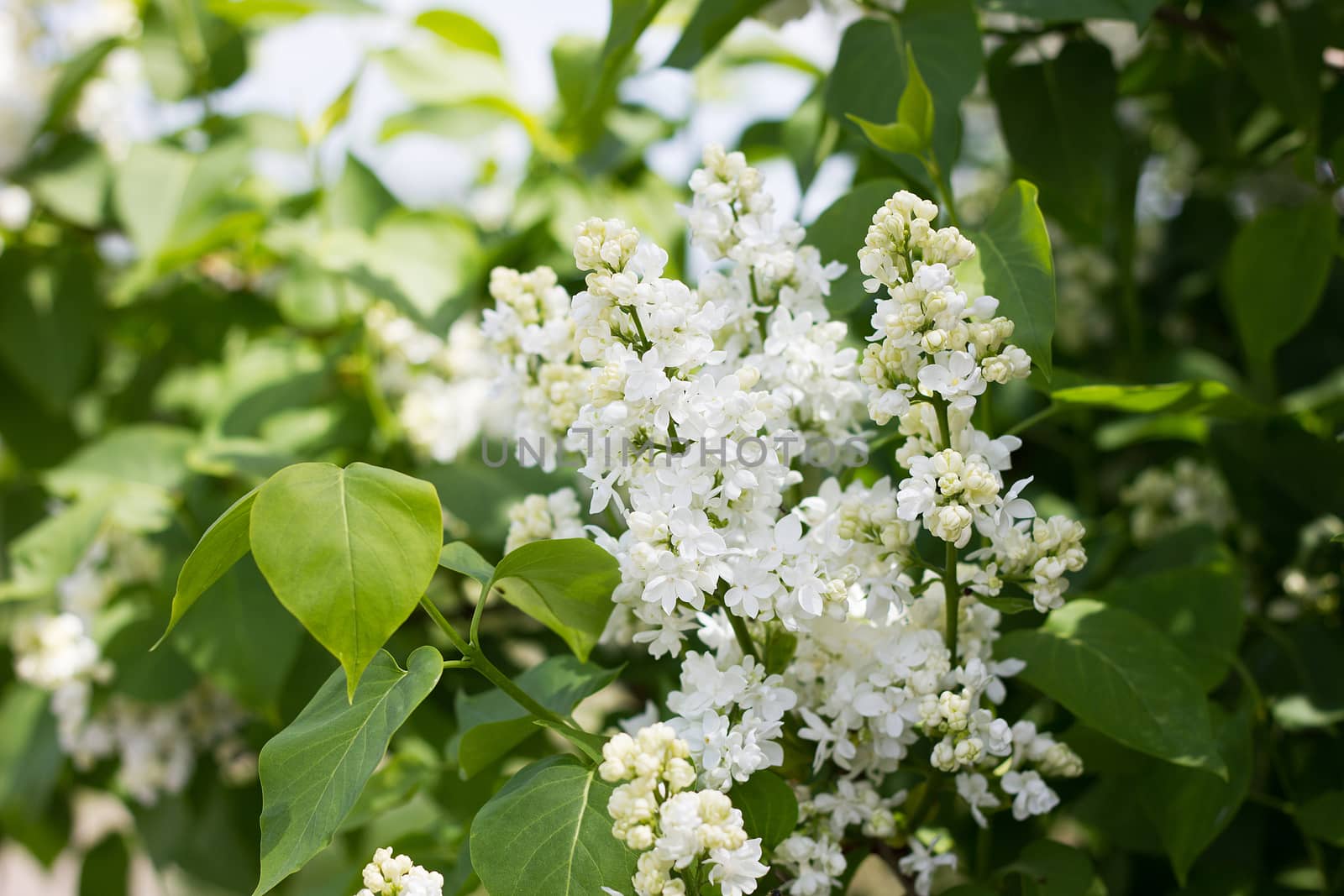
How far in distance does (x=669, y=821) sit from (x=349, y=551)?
152mm

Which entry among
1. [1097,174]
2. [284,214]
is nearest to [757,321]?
[1097,174]

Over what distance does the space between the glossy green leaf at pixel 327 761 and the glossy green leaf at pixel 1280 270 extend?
66 centimetres

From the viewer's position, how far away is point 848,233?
23.3 inches

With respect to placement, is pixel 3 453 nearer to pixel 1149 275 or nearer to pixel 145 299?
pixel 145 299

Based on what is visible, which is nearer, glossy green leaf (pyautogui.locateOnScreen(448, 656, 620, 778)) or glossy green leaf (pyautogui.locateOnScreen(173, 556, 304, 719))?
glossy green leaf (pyautogui.locateOnScreen(448, 656, 620, 778))

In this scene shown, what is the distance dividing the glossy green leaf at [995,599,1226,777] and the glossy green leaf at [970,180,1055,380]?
16 cm

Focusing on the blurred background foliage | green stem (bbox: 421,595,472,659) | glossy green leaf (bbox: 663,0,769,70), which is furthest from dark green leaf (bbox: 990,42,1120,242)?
green stem (bbox: 421,595,472,659)

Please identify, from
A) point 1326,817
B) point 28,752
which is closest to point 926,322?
point 1326,817

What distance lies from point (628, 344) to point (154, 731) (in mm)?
735

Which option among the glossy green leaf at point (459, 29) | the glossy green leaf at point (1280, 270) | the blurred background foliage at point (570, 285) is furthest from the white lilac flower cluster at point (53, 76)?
the glossy green leaf at point (1280, 270)

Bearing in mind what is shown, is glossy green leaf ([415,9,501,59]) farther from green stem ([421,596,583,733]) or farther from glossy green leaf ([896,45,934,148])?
green stem ([421,596,583,733])

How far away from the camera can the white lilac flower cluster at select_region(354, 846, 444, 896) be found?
42cm

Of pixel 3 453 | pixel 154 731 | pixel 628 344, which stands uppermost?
pixel 628 344

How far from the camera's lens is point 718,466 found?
46cm
